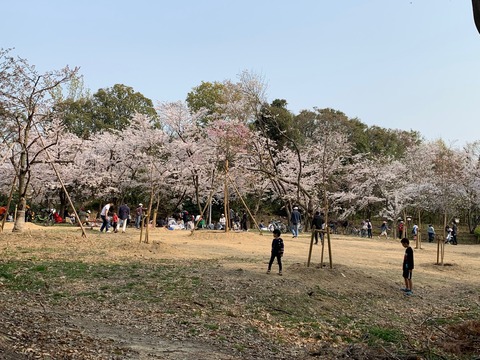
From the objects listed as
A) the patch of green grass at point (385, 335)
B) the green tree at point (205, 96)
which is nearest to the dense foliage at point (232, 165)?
the green tree at point (205, 96)

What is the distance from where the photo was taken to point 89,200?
40.1m

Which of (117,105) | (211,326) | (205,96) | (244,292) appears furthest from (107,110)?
(211,326)

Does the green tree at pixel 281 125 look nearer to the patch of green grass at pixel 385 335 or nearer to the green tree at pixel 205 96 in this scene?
the green tree at pixel 205 96

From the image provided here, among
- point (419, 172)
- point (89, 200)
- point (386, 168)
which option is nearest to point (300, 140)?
point (386, 168)

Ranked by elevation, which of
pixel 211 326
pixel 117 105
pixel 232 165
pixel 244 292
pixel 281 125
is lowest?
pixel 211 326

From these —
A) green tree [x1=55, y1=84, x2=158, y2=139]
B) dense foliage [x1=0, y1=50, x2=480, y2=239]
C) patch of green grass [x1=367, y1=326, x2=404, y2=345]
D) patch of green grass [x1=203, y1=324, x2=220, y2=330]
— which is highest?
green tree [x1=55, y1=84, x2=158, y2=139]

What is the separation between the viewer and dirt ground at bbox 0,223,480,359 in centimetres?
593

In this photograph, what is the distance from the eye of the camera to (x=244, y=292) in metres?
9.43

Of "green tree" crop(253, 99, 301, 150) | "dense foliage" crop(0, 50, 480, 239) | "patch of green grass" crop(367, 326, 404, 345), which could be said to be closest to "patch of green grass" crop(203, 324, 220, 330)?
"patch of green grass" crop(367, 326, 404, 345)

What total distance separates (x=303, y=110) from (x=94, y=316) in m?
43.3

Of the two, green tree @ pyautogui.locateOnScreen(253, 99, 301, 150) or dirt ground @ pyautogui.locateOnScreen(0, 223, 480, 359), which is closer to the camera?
dirt ground @ pyautogui.locateOnScreen(0, 223, 480, 359)

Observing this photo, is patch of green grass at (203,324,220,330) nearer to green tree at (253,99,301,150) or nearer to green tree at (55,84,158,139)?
green tree at (253,99,301,150)

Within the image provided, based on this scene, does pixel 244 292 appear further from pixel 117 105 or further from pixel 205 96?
pixel 117 105

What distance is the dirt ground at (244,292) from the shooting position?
5934mm
